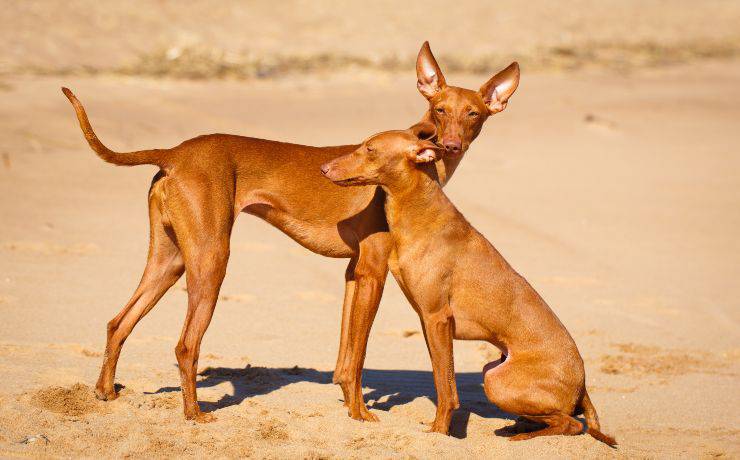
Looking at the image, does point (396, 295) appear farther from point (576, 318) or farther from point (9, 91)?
point (9, 91)

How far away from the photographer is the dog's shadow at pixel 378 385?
7688mm

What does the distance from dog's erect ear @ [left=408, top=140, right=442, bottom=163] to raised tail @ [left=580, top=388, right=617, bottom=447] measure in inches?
76.6

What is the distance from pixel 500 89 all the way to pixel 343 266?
4247 mm

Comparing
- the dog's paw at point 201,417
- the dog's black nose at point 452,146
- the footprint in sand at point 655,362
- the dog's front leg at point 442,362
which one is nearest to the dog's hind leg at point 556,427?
the dog's front leg at point 442,362

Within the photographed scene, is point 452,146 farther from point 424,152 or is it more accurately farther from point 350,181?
point 350,181

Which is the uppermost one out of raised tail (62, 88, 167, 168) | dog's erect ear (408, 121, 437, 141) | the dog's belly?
dog's erect ear (408, 121, 437, 141)

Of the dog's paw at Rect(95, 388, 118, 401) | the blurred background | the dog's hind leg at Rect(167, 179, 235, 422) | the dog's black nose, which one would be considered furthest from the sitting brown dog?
the blurred background

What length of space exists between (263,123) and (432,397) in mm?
9606

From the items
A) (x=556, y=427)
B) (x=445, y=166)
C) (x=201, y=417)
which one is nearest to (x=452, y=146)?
(x=445, y=166)

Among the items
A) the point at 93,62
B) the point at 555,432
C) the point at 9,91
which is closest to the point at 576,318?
the point at 555,432

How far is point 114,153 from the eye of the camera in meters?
7.00

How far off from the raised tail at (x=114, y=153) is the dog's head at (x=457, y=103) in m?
1.99

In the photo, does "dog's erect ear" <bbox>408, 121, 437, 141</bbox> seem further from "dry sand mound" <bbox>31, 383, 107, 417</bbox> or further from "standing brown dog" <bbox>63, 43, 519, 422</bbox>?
"dry sand mound" <bbox>31, 383, 107, 417</bbox>

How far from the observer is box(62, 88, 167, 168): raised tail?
6.96 m
